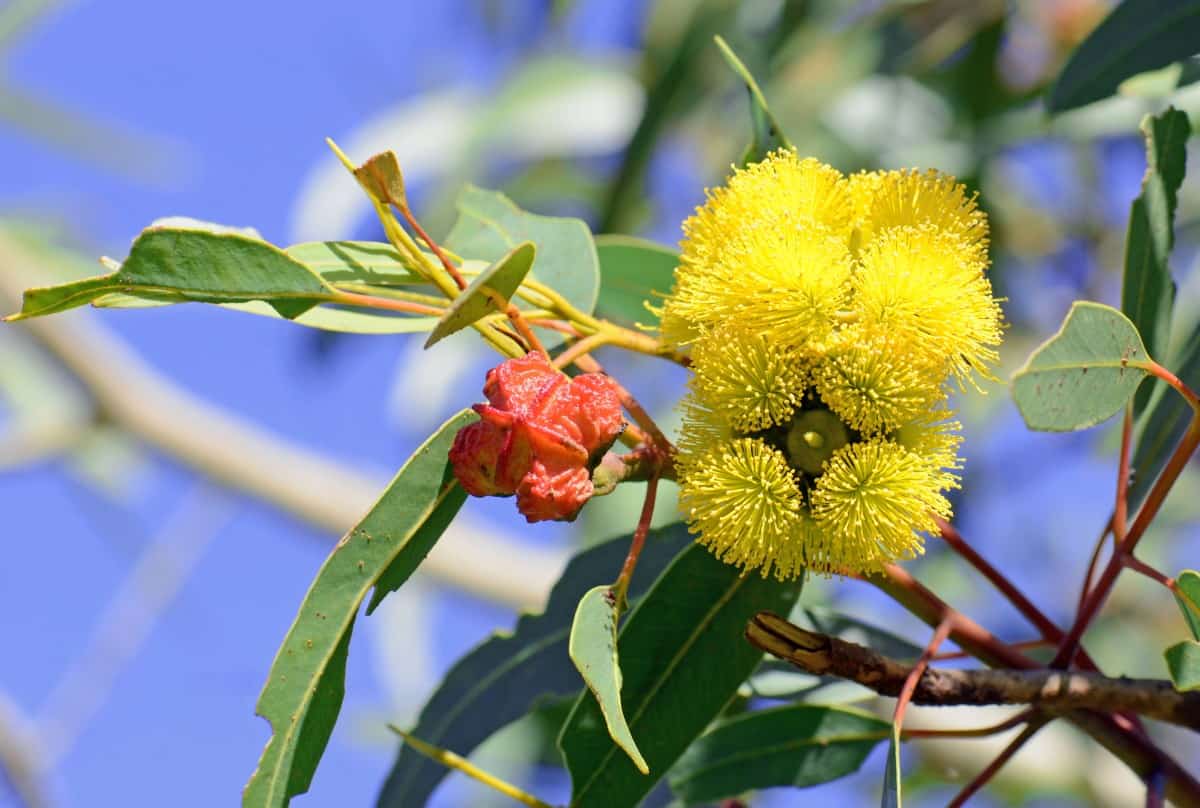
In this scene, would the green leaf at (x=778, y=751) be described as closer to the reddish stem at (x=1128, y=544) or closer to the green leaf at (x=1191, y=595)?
the reddish stem at (x=1128, y=544)

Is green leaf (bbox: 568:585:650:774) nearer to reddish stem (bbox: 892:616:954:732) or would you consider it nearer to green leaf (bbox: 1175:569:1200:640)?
reddish stem (bbox: 892:616:954:732)

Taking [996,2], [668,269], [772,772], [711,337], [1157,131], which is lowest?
[772,772]

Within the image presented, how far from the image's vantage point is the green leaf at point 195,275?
844mm

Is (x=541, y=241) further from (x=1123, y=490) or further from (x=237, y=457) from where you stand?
(x=237, y=457)

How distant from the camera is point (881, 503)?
82cm

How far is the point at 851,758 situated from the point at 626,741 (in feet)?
1.67

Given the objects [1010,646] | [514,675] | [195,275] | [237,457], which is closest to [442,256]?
[195,275]

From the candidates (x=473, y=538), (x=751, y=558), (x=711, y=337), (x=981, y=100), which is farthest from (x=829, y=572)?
(x=473, y=538)

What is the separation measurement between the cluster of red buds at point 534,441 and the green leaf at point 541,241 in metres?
0.24

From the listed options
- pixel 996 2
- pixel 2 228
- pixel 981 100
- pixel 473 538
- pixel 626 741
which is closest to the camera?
pixel 626 741

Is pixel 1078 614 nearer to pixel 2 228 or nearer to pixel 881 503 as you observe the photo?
pixel 881 503

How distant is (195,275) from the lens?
0.86 meters

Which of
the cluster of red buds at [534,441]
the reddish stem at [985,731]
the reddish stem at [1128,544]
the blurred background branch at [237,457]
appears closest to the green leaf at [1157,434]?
the reddish stem at [1128,544]

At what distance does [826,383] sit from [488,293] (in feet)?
0.71
